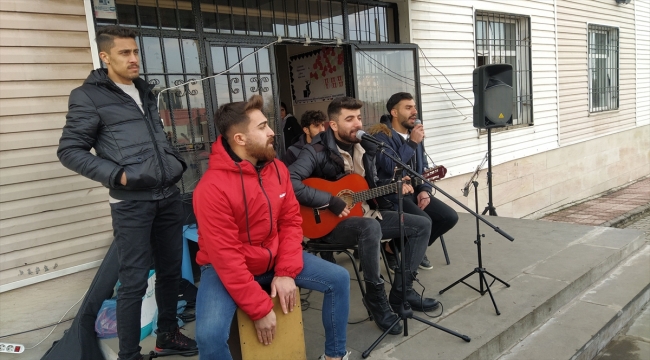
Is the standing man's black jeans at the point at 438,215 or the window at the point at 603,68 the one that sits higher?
the window at the point at 603,68

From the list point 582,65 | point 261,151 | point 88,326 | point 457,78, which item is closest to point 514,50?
point 457,78

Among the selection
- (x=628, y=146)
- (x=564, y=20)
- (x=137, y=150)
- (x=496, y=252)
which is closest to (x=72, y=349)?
(x=137, y=150)

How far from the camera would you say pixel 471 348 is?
269cm

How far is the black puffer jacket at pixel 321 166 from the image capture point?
2934 mm

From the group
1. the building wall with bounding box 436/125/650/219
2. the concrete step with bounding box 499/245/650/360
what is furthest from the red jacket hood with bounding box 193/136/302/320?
the building wall with bounding box 436/125/650/219

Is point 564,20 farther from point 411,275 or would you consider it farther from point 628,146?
point 411,275

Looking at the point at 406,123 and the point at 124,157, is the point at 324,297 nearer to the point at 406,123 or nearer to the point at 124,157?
the point at 124,157

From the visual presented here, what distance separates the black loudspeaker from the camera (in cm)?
611

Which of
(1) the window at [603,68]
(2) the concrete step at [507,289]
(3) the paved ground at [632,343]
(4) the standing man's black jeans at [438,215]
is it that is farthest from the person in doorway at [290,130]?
(1) the window at [603,68]

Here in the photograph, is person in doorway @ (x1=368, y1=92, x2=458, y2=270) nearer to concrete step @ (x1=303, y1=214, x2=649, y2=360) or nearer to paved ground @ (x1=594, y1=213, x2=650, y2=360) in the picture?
concrete step @ (x1=303, y1=214, x2=649, y2=360)

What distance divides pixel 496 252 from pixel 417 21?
10.9 feet

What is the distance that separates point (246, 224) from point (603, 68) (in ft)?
35.4

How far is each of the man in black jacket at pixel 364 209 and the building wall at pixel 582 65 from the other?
7.00m

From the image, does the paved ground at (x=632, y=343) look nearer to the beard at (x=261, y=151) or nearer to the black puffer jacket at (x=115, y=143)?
the beard at (x=261, y=151)
